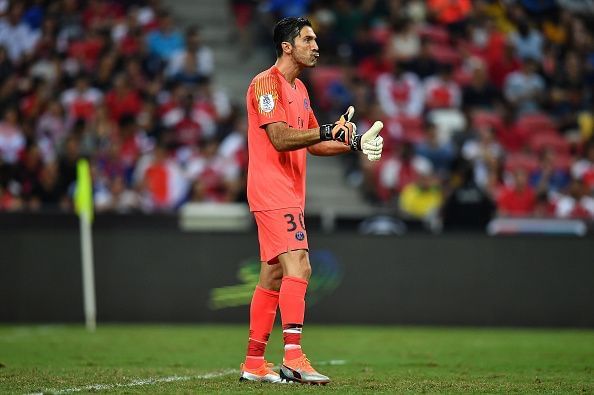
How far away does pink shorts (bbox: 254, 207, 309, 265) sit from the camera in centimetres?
813

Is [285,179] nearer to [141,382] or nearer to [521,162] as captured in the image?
[141,382]

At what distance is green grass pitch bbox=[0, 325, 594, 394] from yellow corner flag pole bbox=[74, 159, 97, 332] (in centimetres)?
33

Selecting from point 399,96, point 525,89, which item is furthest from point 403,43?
point 525,89

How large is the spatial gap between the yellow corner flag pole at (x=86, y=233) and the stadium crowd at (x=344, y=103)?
1.17 m

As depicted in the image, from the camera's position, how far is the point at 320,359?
10602 mm

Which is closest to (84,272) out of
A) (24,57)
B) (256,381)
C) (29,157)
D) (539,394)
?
(29,157)

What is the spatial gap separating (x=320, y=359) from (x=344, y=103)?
9.89 metres

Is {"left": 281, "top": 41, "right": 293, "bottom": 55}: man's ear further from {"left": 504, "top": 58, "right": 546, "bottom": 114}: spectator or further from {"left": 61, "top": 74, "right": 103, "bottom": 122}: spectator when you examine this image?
{"left": 504, "top": 58, "right": 546, "bottom": 114}: spectator

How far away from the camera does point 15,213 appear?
615 inches

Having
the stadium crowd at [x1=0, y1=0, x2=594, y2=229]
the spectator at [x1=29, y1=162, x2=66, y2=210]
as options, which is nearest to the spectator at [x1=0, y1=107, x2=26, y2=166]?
the stadium crowd at [x1=0, y1=0, x2=594, y2=229]

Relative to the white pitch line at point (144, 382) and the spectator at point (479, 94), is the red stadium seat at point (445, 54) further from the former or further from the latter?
the white pitch line at point (144, 382)

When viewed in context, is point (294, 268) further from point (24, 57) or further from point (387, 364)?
point (24, 57)

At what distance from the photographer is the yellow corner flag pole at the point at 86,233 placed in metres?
14.9

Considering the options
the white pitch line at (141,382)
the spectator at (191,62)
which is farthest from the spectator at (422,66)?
the white pitch line at (141,382)
